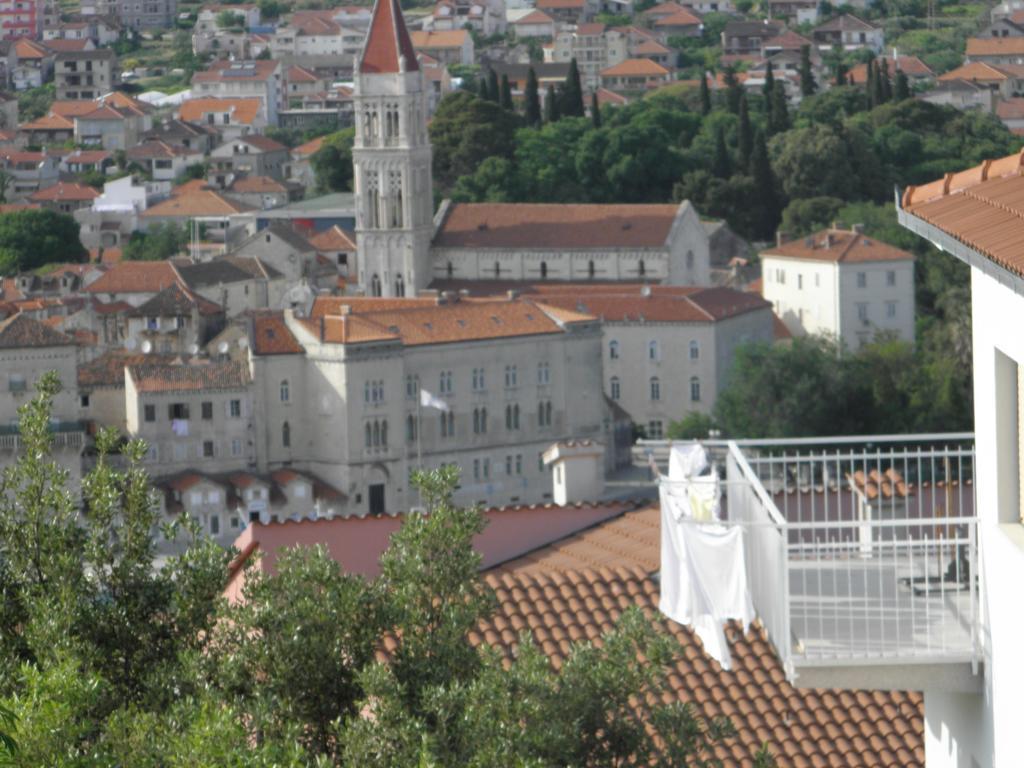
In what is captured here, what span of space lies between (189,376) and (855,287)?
2423cm

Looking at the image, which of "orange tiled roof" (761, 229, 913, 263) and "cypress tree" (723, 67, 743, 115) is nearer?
"orange tiled roof" (761, 229, 913, 263)

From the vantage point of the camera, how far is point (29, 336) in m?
73.8

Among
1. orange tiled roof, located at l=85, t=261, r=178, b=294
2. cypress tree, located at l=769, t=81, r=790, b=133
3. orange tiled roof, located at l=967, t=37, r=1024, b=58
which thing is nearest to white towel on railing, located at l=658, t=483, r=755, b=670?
orange tiled roof, located at l=85, t=261, r=178, b=294

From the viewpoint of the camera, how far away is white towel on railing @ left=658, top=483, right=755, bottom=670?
1008cm

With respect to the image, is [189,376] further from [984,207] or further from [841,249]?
[984,207]

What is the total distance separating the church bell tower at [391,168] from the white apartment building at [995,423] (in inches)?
3141

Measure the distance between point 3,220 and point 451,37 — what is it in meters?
62.7

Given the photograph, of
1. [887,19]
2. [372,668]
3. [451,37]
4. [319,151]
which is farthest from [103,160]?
[372,668]

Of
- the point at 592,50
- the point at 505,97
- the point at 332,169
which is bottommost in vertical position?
the point at 592,50

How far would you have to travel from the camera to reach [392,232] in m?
89.6

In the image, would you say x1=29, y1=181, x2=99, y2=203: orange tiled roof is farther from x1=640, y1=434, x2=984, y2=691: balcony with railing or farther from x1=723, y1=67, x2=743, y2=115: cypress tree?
x1=640, y1=434, x2=984, y2=691: balcony with railing

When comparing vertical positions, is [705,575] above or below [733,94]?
above

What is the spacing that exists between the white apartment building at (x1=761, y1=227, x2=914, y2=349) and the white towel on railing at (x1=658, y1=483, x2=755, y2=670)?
3035 inches

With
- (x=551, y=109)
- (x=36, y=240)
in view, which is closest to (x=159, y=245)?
(x=36, y=240)
